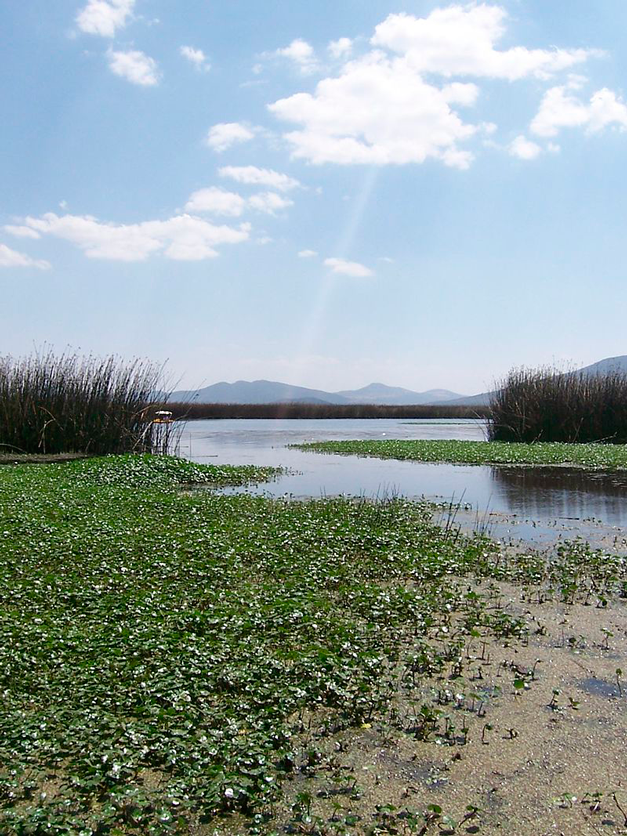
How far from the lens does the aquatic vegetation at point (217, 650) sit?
13.1 feet

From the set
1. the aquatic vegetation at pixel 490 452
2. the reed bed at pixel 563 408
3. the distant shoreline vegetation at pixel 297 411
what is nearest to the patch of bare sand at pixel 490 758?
the aquatic vegetation at pixel 490 452

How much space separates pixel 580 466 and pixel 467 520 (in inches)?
436

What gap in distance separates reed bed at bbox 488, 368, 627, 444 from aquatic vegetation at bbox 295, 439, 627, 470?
11.5 feet

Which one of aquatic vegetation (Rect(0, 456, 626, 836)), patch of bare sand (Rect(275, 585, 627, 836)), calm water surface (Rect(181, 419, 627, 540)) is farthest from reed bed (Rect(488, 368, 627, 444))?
patch of bare sand (Rect(275, 585, 627, 836))

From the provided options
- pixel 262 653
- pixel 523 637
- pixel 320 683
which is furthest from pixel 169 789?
pixel 523 637

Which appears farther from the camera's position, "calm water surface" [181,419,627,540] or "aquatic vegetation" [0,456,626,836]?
"calm water surface" [181,419,627,540]

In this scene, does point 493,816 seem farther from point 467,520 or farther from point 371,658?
point 467,520

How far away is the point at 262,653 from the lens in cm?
588

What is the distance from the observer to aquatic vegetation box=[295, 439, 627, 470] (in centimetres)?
2389

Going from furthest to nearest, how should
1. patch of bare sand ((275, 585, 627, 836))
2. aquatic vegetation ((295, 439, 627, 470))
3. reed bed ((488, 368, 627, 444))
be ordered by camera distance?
reed bed ((488, 368, 627, 444)) → aquatic vegetation ((295, 439, 627, 470)) → patch of bare sand ((275, 585, 627, 836))

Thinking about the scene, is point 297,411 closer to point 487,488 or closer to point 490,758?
point 487,488

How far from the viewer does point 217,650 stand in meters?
5.89

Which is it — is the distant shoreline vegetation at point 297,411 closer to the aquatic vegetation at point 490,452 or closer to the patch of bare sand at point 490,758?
the aquatic vegetation at point 490,452

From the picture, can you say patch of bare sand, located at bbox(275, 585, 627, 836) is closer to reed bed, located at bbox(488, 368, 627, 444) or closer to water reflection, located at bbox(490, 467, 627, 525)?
water reflection, located at bbox(490, 467, 627, 525)
